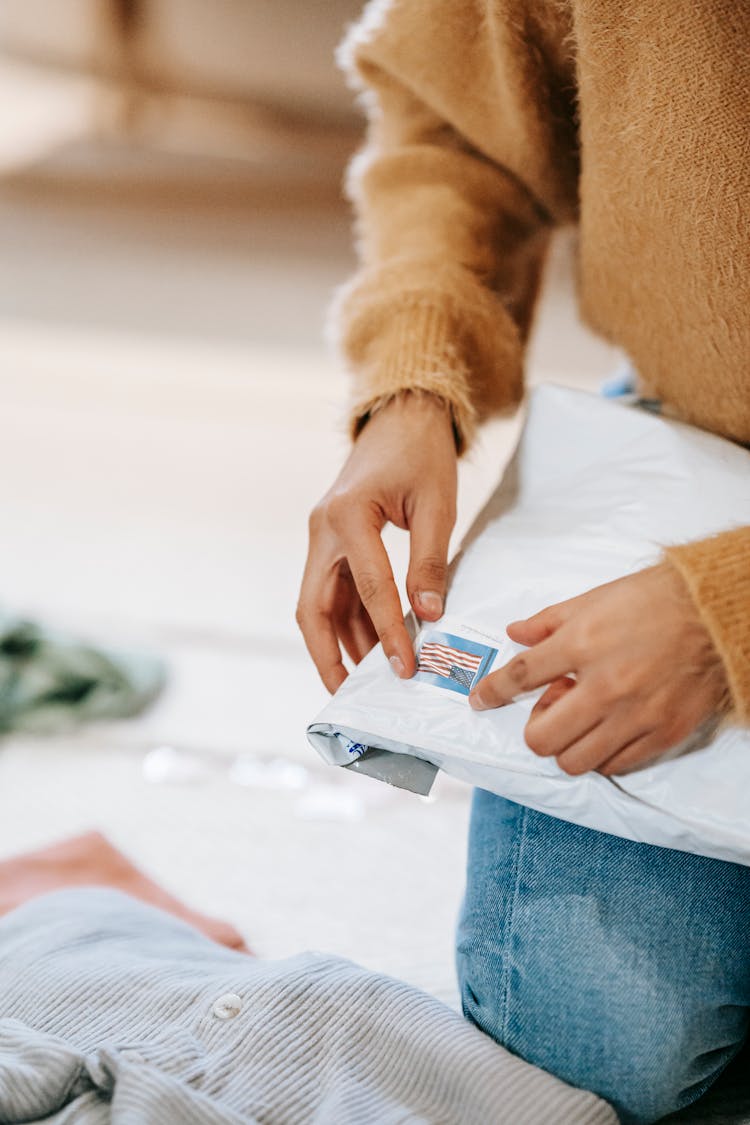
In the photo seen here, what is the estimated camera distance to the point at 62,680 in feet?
3.30

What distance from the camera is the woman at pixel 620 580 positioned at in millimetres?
499

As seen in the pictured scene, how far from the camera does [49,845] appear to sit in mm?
827

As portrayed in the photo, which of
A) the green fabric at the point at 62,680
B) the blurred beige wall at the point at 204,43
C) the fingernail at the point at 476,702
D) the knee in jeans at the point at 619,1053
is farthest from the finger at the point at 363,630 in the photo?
the blurred beige wall at the point at 204,43

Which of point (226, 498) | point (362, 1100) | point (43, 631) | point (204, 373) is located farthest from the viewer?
point (204, 373)

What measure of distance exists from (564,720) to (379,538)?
16cm

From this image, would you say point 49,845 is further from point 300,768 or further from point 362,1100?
point 362,1100

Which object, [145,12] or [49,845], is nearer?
[49,845]

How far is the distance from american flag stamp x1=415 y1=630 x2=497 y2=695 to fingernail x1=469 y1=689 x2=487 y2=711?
1 cm

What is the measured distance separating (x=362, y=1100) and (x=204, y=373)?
1.55m

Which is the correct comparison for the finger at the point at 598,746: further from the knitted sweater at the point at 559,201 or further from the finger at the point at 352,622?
the finger at the point at 352,622

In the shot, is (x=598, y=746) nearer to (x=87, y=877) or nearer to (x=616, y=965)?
(x=616, y=965)

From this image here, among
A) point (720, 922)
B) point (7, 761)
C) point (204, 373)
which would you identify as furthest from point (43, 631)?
point (204, 373)

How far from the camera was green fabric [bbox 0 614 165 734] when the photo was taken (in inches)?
38.4

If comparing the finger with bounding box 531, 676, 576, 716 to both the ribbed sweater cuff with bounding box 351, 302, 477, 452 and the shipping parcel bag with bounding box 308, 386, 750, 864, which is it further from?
the ribbed sweater cuff with bounding box 351, 302, 477, 452
